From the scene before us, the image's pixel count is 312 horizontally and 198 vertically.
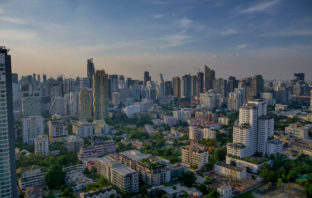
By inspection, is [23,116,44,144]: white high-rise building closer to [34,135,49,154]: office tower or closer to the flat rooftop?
[34,135,49,154]: office tower

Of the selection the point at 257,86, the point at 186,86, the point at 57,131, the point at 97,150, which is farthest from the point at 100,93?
the point at 257,86

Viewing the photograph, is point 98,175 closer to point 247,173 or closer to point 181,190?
point 181,190

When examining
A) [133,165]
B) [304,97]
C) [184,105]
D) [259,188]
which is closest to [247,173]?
[259,188]

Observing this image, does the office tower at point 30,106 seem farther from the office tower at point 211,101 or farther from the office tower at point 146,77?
the office tower at point 146,77

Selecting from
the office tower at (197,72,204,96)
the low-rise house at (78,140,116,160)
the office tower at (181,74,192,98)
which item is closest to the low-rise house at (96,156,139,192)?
the low-rise house at (78,140,116,160)

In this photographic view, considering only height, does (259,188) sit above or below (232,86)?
below
